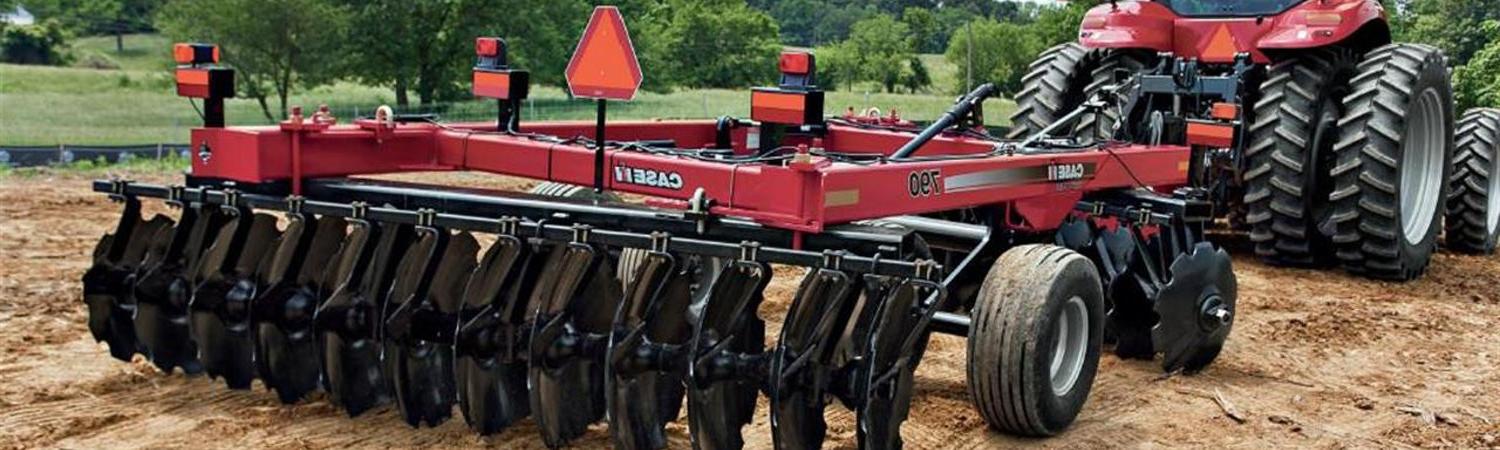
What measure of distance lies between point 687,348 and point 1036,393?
1.08m

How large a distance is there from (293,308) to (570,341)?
3.50 ft

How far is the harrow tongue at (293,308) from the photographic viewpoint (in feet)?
16.3

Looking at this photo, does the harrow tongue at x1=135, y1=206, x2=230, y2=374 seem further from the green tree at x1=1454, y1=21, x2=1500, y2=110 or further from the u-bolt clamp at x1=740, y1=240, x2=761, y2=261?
the green tree at x1=1454, y1=21, x2=1500, y2=110

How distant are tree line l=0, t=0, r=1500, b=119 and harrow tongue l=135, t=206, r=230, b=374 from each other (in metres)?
15.9

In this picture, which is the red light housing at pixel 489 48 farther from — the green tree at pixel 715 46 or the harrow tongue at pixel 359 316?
the green tree at pixel 715 46

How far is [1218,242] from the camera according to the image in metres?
9.91

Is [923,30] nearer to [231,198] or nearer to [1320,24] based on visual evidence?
[1320,24]

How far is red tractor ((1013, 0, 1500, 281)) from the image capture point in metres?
8.11

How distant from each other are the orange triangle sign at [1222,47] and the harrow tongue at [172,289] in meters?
5.93

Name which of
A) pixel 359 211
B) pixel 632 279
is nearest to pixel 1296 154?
pixel 632 279

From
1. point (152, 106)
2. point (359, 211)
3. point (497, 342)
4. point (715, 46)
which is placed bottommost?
point (152, 106)

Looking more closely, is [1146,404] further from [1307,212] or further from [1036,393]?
[1307,212]

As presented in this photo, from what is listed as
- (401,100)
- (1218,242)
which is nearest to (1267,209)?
(1218,242)

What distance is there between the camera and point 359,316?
486cm
